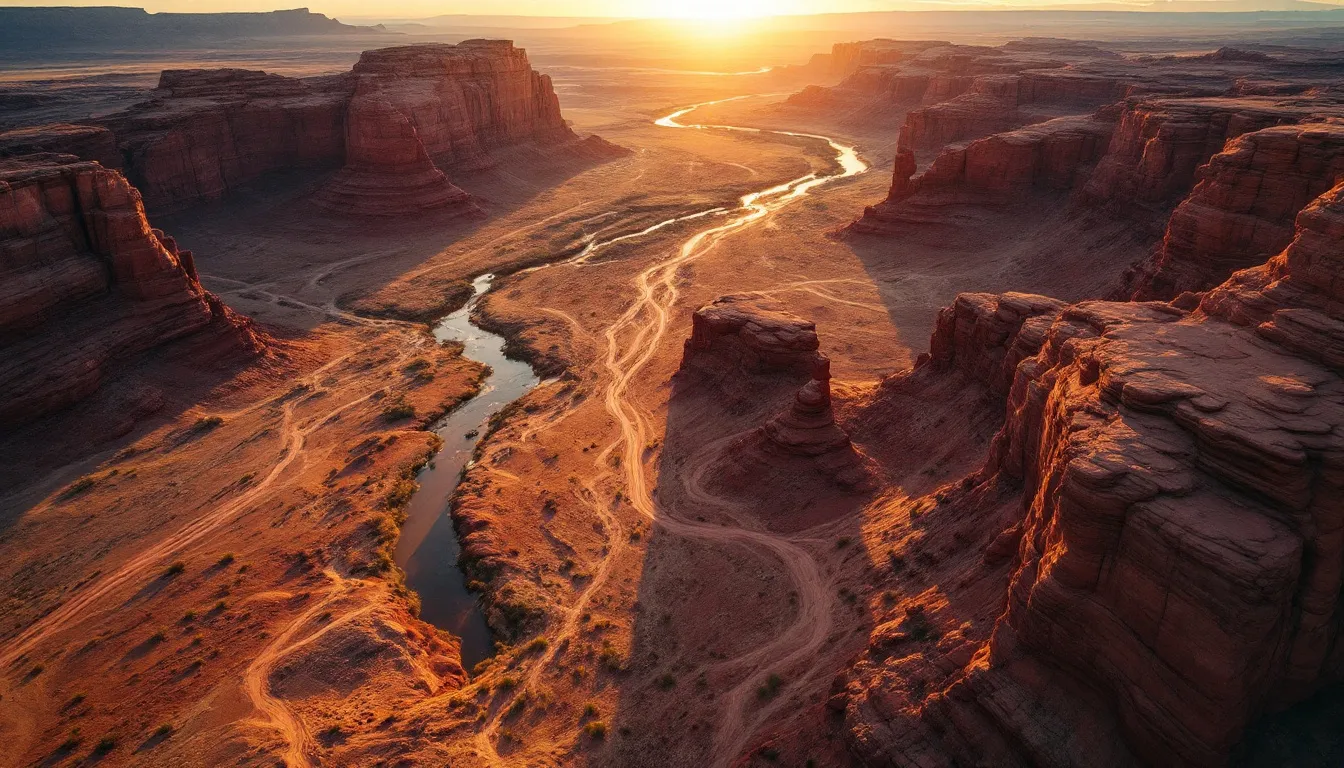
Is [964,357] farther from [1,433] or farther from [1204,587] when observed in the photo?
[1,433]

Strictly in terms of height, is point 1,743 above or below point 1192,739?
below

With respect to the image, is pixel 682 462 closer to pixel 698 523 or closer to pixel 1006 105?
pixel 698 523

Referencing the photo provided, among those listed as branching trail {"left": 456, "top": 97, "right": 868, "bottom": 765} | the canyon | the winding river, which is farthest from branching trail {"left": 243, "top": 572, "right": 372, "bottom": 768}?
branching trail {"left": 456, "top": 97, "right": 868, "bottom": 765}

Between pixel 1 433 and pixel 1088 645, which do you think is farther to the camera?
pixel 1 433

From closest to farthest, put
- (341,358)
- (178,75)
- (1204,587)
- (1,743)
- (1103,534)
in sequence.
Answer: (1204,587) → (1103,534) → (1,743) → (341,358) → (178,75)

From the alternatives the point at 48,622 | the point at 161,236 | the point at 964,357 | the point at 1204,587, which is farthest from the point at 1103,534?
the point at 161,236

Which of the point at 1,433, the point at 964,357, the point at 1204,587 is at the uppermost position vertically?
the point at 1204,587

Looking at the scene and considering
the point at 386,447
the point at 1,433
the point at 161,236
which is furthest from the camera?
the point at 161,236

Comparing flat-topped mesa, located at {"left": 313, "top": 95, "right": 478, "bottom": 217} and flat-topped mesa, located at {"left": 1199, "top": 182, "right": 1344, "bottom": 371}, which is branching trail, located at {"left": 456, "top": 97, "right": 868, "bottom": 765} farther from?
flat-topped mesa, located at {"left": 313, "top": 95, "right": 478, "bottom": 217}
